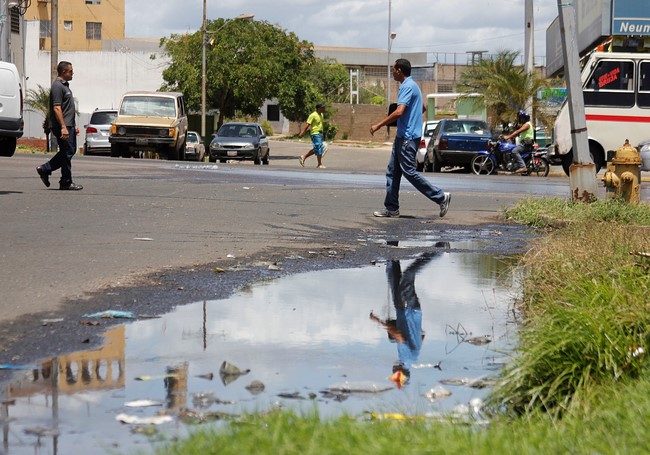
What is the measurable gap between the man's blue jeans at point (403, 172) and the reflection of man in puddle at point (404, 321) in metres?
4.41

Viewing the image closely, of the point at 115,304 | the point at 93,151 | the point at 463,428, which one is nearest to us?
the point at 463,428

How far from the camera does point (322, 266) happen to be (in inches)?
353

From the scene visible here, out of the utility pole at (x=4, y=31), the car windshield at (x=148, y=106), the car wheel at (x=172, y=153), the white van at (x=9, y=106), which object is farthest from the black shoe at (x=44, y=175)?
the utility pole at (x=4, y=31)

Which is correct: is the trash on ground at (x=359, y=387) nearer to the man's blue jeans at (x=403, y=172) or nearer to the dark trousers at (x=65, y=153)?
the man's blue jeans at (x=403, y=172)

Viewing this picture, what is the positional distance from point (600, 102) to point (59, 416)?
24544 millimetres

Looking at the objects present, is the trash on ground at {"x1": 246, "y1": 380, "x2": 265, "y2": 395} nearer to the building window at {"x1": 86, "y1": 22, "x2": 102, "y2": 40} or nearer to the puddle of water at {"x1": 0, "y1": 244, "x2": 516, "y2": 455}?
the puddle of water at {"x1": 0, "y1": 244, "x2": 516, "y2": 455}

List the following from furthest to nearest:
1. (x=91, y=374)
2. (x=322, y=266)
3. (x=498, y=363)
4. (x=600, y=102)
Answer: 1. (x=600, y=102)
2. (x=322, y=266)
3. (x=498, y=363)
4. (x=91, y=374)

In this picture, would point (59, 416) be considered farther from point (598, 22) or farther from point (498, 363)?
point (598, 22)

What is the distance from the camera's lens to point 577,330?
481 cm

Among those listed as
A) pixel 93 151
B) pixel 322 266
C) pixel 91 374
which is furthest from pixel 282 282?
pixel 93 151

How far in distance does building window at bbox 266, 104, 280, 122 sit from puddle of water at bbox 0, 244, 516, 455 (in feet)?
290

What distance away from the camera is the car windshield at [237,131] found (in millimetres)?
38500

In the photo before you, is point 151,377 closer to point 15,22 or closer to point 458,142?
point 458,142

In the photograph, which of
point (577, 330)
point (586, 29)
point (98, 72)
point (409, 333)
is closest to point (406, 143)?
point (409, 333)
